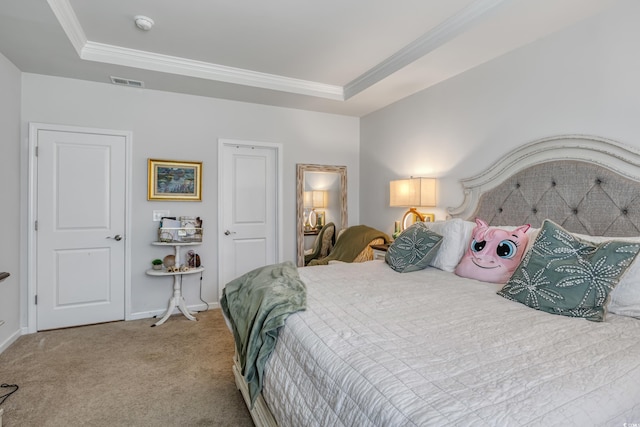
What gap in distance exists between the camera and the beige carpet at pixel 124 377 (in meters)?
1.95

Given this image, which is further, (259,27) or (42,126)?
(42,126)

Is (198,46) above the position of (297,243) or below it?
above

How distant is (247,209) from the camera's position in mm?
4160

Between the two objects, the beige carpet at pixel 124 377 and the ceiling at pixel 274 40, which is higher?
the ceiling at pixel 274 40

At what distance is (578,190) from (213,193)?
3.39 metres

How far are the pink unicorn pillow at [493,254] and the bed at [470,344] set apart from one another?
0.10m

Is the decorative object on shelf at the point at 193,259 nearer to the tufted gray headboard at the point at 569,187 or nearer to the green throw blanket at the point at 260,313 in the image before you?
the green throw blanket at the point at 260,313

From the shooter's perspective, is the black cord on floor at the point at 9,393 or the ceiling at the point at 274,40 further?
the ceiling at the point at 274,40

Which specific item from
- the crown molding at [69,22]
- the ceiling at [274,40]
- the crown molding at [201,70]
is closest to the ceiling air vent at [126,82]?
the ceiling at [274,40]

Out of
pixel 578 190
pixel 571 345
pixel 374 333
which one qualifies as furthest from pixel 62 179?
pixel 578 190

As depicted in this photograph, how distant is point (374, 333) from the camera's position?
126cm

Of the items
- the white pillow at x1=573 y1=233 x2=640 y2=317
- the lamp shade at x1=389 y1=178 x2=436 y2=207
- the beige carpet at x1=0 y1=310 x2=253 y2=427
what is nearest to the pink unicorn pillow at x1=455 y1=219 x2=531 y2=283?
the white pillow at x1=573 y1=233 x2=640 y2=317

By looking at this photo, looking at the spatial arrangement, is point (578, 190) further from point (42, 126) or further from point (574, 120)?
point (42, 126)

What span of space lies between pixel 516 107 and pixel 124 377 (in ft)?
11.6
